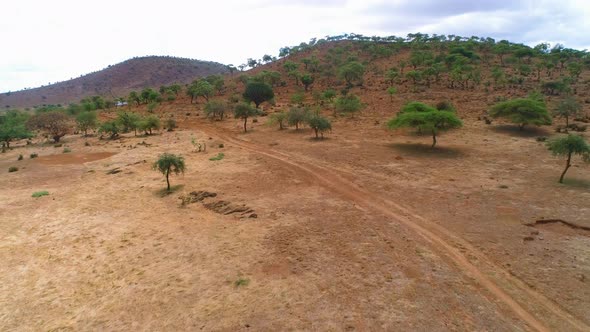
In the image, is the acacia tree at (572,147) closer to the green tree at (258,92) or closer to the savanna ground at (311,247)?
the savanna ground at (311,247)

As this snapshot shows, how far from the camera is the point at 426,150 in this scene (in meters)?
25.4

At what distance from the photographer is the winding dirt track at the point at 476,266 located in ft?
27.6

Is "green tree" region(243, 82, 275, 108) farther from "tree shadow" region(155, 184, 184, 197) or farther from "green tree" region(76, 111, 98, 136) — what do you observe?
"tree shadow" region(155, 184, 184, 197)

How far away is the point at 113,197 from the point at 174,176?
3.82m

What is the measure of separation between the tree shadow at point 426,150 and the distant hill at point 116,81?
366 ft

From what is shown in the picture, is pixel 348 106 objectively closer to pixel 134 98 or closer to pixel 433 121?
pixel 433 121

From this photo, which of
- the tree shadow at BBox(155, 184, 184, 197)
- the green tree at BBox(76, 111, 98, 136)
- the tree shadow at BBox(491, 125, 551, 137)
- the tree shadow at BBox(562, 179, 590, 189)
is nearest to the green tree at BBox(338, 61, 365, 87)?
the tree shadow at BBox(491, 125, 551, 137)

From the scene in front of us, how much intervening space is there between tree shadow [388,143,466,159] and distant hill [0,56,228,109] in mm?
111495

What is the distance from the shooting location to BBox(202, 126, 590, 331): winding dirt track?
27.6 feet

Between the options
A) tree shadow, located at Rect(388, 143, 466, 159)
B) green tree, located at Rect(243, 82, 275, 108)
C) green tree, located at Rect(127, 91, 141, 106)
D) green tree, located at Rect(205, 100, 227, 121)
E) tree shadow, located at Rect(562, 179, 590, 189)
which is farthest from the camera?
green tree, located at Rect(127, 91, 141, 106)

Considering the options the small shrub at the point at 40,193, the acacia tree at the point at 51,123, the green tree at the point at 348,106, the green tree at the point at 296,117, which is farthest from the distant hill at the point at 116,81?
the small shrub at the point at 40,193

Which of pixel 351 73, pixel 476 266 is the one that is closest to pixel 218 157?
pixel 476 266

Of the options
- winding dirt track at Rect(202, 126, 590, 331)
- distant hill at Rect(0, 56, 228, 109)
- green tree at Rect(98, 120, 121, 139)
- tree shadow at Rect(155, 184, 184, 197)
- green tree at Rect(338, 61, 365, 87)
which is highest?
distant hill at Rect(0, 56, 228, 109)

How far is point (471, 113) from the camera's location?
3719 cm
